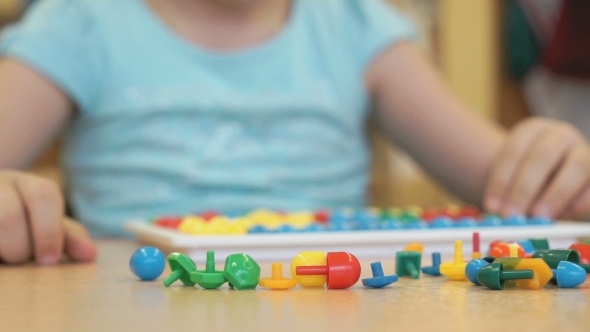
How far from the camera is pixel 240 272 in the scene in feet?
1.21

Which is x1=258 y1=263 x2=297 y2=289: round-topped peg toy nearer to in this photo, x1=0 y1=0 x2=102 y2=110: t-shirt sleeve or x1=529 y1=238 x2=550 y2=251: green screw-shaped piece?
x1=529 y1=238 x2=550 y2=251: green screw-shaped piece

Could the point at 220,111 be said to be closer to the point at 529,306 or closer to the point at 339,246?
the point at 339,246

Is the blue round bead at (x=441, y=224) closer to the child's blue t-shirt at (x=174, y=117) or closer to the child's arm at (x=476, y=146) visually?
the child's arm at (x=476, y=146)

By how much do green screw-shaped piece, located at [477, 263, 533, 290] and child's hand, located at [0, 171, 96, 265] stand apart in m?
0.30

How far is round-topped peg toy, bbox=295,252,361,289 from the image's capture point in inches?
14.3

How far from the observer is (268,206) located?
92 cm

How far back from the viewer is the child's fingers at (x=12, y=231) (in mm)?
528

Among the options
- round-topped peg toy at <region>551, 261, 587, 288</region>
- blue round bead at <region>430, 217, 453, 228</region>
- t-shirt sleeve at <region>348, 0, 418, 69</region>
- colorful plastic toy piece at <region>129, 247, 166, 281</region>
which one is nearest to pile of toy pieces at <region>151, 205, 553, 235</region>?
blue round bead at <region>430, 217, 453, 228</region>

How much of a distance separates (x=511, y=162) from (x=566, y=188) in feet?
0.25

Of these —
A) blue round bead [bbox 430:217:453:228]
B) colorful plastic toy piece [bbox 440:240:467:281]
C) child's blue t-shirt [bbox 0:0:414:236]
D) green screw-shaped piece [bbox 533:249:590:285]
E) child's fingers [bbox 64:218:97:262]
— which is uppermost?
child's blue t-shirt [bbox 0:0:414:236]

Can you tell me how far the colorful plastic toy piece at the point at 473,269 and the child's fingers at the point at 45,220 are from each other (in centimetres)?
30

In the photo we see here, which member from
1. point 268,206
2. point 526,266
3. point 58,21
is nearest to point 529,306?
point 526,266

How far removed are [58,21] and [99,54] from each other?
60 mm

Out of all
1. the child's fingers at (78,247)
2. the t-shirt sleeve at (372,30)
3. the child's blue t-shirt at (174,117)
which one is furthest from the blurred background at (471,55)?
the child's fingers at (78,247)
